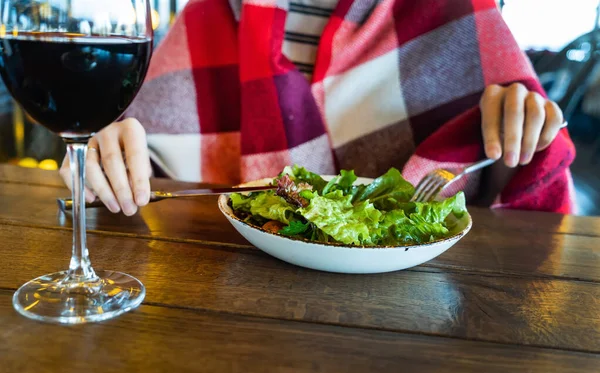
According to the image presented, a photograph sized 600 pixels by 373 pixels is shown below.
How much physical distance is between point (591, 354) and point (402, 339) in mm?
138

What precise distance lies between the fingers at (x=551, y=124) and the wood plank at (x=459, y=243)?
14 centimetres

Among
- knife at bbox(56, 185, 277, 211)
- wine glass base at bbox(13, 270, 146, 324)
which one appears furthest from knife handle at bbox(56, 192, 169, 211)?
wine glass base at bbox(13, 270, 146, 324)

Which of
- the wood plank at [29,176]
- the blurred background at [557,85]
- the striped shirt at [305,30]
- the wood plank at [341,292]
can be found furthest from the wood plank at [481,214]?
the blurred background at [557,85]

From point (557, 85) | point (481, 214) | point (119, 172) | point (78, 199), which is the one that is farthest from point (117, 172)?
point (557, 85)

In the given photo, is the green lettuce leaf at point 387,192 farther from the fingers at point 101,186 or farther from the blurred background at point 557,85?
the blurred background at point 557,85

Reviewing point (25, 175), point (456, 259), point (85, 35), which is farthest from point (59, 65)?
point (25, 175)

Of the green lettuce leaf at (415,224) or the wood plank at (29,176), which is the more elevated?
the green lettuce leaf at (415,224)

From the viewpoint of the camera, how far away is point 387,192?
2.30ft

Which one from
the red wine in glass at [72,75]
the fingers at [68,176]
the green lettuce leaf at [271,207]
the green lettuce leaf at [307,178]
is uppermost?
the red wine in glass at [72,75]

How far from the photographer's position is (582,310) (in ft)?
1.72

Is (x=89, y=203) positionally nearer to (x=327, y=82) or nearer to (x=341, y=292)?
(x=341, y=292)

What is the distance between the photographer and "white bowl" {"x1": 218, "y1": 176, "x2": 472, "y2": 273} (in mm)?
531

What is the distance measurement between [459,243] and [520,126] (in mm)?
265

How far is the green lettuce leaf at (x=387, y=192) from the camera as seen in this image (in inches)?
26.3
